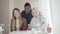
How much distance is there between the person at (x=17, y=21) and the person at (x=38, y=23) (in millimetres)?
100

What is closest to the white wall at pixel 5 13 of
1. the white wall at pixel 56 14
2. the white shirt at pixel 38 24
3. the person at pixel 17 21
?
the person at pixel 17 21

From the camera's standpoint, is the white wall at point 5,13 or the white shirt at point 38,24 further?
the white wall at point 5,13

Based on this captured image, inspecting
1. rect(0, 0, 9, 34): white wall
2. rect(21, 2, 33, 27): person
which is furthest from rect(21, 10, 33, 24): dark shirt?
rect(0, 0, 9, 34): white wall

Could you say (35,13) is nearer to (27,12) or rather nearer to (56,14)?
(27,12)

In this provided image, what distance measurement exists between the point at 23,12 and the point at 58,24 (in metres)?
0.47

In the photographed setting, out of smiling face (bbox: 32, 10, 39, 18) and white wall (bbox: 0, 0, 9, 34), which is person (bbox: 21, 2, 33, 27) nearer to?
smiling face (bbox: 32, 10, 39, 18)

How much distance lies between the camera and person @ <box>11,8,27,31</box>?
51.5 inches

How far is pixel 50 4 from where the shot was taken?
4.11 ft

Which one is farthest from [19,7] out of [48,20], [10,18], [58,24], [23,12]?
[58,24]

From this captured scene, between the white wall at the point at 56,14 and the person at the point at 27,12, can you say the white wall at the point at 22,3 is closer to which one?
the person at the point at 27,12

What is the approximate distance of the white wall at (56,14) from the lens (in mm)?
1223

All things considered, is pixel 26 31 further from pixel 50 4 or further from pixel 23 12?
pixel 50 4

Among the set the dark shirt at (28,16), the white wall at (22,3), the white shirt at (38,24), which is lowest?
the white shirt at (38,24)

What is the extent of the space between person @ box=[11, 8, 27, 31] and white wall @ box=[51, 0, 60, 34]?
37 cm
